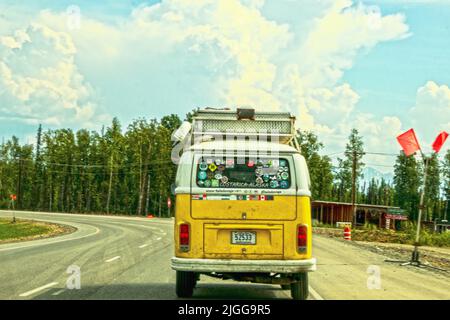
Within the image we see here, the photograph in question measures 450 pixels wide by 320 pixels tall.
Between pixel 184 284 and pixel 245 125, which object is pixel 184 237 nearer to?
pixel 184 284

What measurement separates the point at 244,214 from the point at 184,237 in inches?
38.5

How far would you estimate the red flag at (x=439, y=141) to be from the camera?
18.1m

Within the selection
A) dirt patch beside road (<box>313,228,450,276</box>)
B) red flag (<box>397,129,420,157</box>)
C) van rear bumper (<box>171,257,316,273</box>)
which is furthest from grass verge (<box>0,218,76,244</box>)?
van rear bumper (<box>171,257,316,273</box>)

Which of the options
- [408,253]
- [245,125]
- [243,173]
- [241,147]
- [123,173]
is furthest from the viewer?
[123,173]

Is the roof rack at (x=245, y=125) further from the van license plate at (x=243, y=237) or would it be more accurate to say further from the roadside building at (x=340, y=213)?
the roadside building at (x=340, y=213)

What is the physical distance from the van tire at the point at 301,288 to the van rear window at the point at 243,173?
5.06 feet

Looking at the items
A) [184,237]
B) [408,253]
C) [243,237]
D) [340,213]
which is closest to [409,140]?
[408,253]

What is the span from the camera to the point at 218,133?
10.8 meters

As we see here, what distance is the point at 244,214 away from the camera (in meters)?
9.13

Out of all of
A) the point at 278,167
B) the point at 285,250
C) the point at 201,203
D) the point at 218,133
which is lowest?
the point at 285,250
